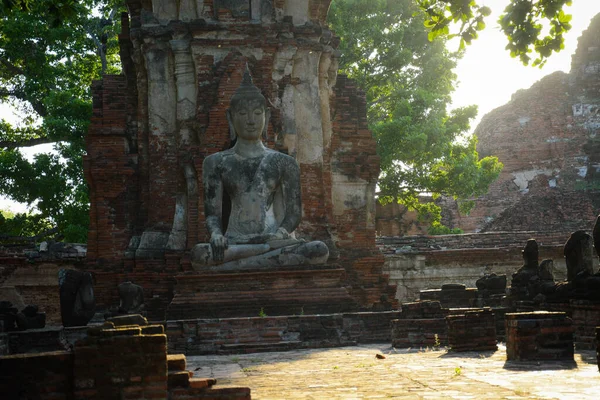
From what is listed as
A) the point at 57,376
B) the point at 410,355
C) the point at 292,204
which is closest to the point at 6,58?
the point at 292,204

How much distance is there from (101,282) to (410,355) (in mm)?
7343

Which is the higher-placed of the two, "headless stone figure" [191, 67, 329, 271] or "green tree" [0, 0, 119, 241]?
"green tree" [0, 0, 119, 241]

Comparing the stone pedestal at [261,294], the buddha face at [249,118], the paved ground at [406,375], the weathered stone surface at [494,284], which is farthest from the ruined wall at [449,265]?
the paved ground at [406,375]

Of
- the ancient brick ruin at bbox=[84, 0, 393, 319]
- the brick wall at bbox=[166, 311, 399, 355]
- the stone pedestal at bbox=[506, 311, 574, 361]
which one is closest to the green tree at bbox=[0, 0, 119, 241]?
the ancient brick ruin at bbox=[84, 0, 393, 319]

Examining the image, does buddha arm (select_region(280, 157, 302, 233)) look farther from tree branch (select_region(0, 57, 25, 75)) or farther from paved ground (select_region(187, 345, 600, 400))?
tree branch (select_region(0, 57, 25, 75))

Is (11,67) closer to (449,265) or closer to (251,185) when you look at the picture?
(449,265)

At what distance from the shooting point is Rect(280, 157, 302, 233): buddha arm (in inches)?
470

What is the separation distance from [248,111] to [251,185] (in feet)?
3.30

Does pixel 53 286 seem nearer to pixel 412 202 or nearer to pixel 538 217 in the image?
pixel 412 202

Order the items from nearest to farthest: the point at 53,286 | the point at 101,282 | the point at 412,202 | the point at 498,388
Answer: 1. the point at 498,388
2. the point at 101,282
3. the point at 53,286
4. the point at 412,202

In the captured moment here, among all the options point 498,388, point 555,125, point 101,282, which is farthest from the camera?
point 555,125

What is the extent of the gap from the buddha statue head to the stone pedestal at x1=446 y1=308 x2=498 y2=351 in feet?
16.1

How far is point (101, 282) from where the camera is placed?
13906 mm

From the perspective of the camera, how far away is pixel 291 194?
12.0 metres
